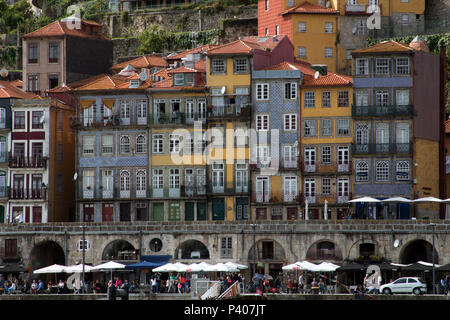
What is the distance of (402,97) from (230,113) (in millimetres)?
11084

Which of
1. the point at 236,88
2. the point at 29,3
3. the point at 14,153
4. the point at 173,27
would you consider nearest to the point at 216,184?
the point at 236,88

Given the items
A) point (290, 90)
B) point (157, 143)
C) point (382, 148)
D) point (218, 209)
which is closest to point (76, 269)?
point (218, 209)

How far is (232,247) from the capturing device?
335 feet

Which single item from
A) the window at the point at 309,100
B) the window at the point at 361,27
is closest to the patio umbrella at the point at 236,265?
the window at the point at 309,100

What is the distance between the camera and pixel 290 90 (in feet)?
355

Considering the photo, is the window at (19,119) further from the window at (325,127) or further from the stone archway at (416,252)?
the stone archway at (416,252)

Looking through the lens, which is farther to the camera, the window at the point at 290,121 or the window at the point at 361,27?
the window at the point at 361,27

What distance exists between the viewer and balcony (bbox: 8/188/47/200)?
110375 mm

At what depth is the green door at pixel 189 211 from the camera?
108125 mm

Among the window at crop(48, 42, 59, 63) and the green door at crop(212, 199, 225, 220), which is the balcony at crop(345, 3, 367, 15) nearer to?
the window at crop(48, 42, 59, 63)

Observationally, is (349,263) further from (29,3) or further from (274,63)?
(29,3)

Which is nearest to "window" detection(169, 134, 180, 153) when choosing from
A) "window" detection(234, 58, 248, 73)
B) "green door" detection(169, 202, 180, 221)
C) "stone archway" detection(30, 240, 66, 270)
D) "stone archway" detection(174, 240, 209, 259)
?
"green door" detection(169, 202, 180, 221)

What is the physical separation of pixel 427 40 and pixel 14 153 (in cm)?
3198

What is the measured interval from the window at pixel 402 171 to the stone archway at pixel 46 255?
21.9 metres
